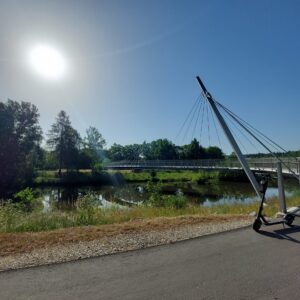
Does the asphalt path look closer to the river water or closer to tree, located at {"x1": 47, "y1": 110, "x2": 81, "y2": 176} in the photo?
the river water

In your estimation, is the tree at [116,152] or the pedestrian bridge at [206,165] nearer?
the pedestrian bridge at [206,165]

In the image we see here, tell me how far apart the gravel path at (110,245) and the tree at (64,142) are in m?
70.5

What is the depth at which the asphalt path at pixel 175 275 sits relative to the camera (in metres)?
4.01

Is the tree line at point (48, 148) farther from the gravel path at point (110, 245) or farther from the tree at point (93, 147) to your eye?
the gravel path at point (110, 245)

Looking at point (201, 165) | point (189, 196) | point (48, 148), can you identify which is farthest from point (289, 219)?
point (48, 148)

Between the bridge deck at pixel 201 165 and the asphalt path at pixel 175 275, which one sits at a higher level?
the bridge deck at pixel 201 165

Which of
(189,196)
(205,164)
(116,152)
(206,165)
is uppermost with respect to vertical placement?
(116,152)

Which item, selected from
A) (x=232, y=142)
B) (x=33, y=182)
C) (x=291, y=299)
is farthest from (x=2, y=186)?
(x=291, y=299)

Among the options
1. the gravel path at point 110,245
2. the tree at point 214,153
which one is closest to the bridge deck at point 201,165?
the gravel path at point 110,245

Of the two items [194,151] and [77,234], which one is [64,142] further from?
[77,234]

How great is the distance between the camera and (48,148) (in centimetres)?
7831

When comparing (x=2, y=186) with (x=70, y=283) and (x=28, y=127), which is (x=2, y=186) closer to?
(x=28, y=127)

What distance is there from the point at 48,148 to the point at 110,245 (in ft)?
249

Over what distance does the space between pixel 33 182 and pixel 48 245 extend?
56.9m
